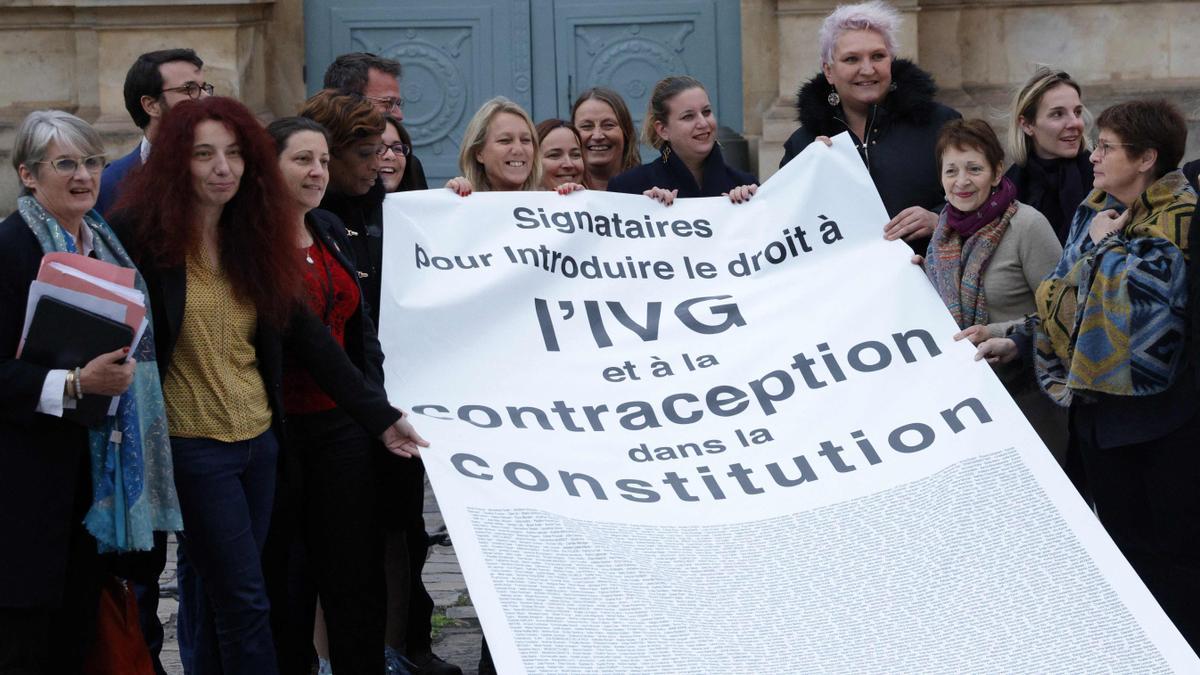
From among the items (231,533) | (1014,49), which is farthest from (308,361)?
(1014,49)

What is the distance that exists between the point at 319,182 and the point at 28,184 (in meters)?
0.89

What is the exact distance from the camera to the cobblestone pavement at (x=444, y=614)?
6016mm

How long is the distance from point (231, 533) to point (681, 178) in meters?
2.42

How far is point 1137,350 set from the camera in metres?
4.85

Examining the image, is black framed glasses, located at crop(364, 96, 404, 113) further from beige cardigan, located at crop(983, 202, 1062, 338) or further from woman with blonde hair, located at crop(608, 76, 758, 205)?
beige cardigan, located at crop(983, 202, 1062, 338)

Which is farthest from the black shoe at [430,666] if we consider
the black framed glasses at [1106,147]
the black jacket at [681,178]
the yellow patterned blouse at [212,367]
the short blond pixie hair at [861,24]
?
the black framed glasses at [1106,147]

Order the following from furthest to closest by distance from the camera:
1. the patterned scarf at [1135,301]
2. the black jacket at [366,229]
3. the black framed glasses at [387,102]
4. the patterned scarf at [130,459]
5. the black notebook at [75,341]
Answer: the black framed glasses at [387,102]
the black jacket at [366,229]
the patterned scarf at [1135,301]
the patterned scarf at [130,459]
the black notebook at [75,341]

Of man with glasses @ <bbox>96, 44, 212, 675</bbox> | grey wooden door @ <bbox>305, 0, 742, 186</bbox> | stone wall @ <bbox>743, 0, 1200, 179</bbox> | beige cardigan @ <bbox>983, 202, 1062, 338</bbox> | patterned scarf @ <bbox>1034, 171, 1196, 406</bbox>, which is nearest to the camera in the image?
patterned scarf @ <bbox>1034, 171, 1196, 406</bbox>

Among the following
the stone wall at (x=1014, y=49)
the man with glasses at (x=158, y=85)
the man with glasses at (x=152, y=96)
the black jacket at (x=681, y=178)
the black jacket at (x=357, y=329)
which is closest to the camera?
the black jacket at (x=357, y=329)

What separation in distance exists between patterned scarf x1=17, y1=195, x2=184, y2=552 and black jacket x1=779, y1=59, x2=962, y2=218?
8.85 feet

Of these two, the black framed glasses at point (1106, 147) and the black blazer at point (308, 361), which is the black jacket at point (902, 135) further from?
the black blazer at point (308, 361)

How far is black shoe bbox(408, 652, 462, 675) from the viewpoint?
573cm

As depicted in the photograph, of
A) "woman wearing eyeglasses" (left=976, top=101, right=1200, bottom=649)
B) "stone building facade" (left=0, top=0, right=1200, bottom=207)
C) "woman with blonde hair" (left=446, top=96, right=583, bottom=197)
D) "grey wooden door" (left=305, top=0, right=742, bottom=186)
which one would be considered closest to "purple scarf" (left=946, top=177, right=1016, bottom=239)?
"woman wearing eyeglasses" (left=976, top=101, right=1200, bottom=649)

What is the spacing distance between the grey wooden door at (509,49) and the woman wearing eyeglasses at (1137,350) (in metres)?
6.23
